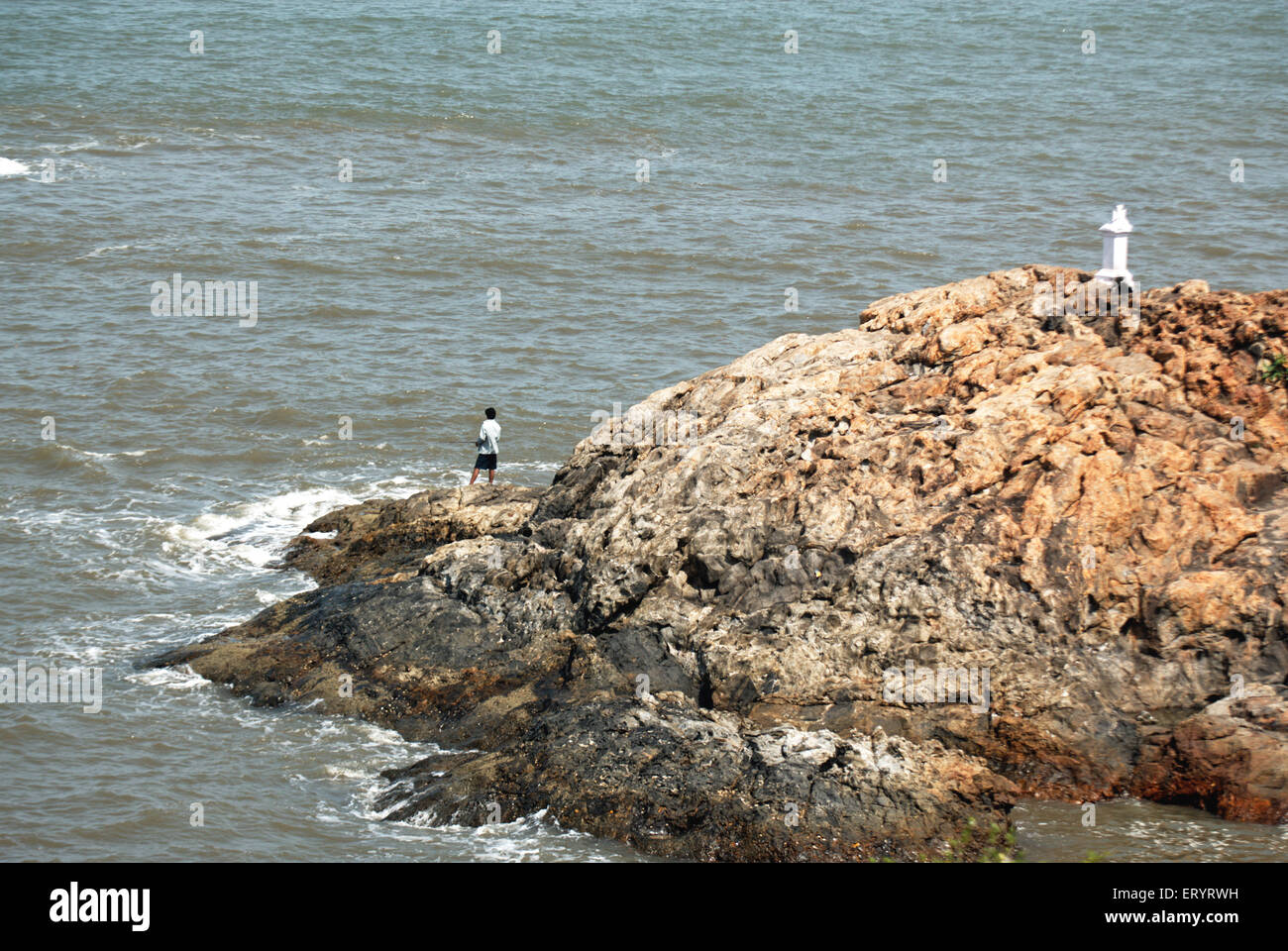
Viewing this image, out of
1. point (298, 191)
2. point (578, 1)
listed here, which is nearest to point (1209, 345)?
point (298, 191)

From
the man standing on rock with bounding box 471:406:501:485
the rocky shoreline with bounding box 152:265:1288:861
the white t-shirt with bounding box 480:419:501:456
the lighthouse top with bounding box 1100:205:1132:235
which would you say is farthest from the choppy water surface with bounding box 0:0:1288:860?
the lighthouse top with bounding box 1100:205:1132:235

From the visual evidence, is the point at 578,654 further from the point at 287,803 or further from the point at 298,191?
the point at 298,191

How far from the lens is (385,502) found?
18.1 meters

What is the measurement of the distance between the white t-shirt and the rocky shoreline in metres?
3.21

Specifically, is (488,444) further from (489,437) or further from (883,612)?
(883,612)

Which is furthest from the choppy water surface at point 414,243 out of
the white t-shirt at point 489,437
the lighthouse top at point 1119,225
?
the lighthouse top at point 1119,225

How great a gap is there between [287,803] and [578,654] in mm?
3075

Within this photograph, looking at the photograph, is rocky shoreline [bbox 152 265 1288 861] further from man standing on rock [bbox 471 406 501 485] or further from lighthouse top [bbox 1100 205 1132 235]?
man standing on rock [bbox 471 406 501 485]

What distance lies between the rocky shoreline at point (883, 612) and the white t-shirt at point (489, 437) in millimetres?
3205

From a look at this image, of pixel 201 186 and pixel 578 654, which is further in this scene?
pixel 201 186

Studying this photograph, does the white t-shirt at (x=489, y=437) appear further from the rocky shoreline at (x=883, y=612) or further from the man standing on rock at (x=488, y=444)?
the rocky shoreline at (x=883, y=612)

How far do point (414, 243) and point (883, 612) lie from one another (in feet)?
70.6

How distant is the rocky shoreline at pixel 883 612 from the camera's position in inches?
458

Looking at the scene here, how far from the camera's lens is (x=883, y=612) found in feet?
41.9
